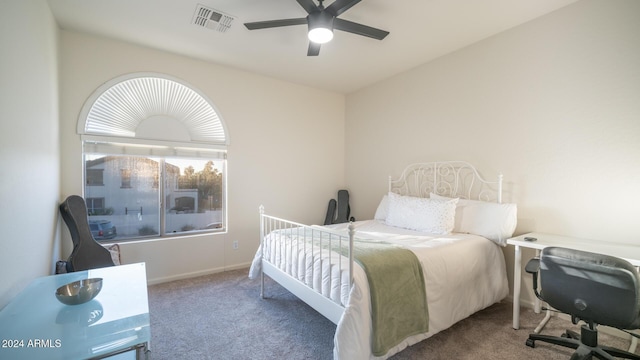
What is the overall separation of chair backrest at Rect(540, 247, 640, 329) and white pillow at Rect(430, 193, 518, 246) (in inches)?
31.2

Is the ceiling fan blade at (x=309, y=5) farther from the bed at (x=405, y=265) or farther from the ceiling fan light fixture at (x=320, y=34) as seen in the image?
the bed at (x=405, y=265)

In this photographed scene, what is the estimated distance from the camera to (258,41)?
2926mm

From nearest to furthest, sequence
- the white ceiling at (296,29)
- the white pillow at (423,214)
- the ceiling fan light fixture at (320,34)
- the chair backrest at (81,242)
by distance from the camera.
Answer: the ceiling fan light fixture at (320,34)
the white ceiling at (296,29)
the chair backrest at (81,242)
the white pillow at (423,214)

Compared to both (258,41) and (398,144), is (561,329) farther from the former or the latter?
(258,41)

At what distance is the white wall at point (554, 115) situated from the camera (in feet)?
6.88

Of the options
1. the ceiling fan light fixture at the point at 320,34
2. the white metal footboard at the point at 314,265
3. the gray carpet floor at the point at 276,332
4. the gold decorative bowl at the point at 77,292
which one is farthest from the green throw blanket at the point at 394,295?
the ceiling fan light fixture at the point at 320,34

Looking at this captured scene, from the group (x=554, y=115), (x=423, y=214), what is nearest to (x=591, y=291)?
(x=423, y=214)

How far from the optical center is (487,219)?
263cm

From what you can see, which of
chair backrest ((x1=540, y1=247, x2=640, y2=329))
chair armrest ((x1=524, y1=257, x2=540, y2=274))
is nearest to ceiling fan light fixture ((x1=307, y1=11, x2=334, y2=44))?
chair backrest ((x1=540, y1=247, x2=640, y2=329))

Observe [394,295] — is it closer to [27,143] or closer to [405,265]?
[405,265]

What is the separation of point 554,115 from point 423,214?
1483 millimetres

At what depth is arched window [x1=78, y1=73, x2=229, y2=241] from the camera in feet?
9.67

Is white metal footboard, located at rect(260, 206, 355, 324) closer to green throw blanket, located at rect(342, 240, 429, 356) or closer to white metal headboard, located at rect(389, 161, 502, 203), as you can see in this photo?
green throw blanket, located at rect(342, 240, 429, 356)

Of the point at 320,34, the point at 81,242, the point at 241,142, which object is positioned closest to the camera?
the point at 320,34
